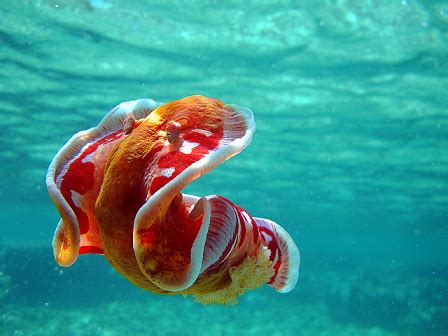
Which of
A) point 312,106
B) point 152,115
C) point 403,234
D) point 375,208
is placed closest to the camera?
point 152,115

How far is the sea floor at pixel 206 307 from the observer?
17438 mm

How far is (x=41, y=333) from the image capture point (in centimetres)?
1569

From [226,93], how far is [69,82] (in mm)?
5627

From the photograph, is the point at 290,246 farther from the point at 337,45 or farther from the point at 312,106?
the point at 312,106

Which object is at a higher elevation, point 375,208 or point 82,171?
point 82,171

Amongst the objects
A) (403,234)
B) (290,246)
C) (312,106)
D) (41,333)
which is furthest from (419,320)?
(403,234)

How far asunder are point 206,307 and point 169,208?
18400mm

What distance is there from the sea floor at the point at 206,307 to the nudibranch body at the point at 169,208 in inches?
629

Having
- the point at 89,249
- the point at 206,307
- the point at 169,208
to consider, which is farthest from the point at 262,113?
the point at 169,208

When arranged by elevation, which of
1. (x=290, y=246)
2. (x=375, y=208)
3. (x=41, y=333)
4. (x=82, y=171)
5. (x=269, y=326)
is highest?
(x=82, y=171)

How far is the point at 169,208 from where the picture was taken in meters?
1.73

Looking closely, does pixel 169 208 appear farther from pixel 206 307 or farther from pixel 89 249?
pixel 206 307

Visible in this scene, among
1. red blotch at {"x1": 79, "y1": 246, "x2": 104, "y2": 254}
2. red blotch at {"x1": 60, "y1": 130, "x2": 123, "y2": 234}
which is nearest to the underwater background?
red blotch at {"x1": 60, "y1": 130, "x2": 123, "y2": 234}

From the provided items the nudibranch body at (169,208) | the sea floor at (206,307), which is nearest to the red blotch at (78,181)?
the nudibranch body at (169,208)
